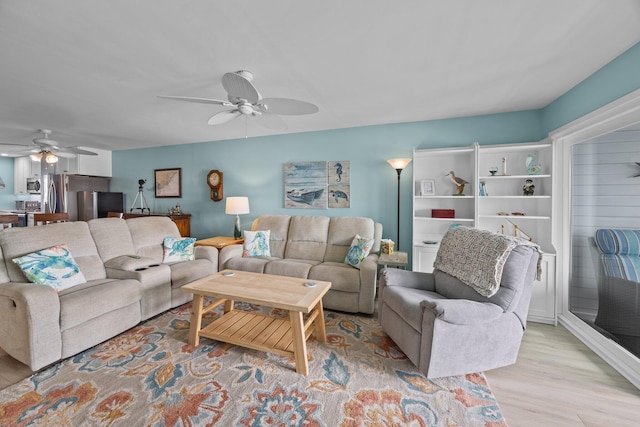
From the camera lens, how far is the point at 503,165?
10.1 ft

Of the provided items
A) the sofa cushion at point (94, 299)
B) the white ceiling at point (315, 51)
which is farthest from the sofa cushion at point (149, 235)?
the white ceiling at point (315, 51)

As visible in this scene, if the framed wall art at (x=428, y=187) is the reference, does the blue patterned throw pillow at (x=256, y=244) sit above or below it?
below

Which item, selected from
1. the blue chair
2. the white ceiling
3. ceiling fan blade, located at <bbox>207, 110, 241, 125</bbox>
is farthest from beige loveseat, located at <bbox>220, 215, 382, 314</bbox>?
the blue chair

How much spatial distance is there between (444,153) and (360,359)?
2609mm

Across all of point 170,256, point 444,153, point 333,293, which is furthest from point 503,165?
point 170,256

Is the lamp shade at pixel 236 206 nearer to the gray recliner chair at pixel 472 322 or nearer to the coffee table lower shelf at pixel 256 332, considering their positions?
the coffee table lower shelf at pixel 256 332

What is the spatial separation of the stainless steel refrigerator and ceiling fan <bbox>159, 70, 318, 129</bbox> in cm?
459

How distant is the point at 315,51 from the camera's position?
1869 millimetres

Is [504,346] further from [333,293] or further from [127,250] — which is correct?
[127,250]

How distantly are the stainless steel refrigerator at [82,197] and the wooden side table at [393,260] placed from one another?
5677 millimetres

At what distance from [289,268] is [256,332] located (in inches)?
37.8

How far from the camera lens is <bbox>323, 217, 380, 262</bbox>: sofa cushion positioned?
3.37 meters

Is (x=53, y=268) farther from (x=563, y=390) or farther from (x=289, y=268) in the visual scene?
(x=563, y=390)

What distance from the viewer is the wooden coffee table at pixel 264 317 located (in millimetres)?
1840
